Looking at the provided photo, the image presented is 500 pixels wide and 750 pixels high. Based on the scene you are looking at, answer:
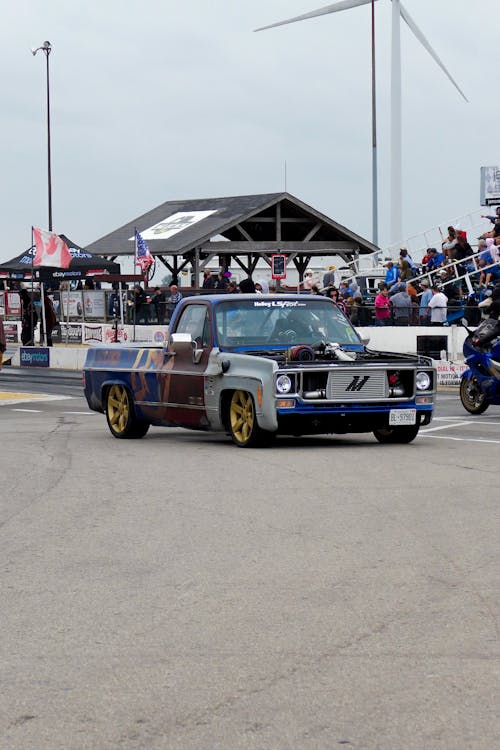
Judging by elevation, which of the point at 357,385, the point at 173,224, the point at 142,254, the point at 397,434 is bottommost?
the point at 397,434

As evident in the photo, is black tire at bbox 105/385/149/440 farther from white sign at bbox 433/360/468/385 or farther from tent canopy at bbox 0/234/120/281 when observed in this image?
tent canopy at bbox 0/234/120/281

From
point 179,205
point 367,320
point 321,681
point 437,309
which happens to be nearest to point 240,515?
point 321,681

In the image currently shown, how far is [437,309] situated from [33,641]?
2544 centimetres

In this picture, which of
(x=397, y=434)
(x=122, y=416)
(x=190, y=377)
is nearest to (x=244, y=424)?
(x=190, y=377)

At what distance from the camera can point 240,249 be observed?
54.8 meters

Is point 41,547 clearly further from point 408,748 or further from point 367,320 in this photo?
point 367,320

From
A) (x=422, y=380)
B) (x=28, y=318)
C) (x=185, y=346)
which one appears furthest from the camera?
(x=28, y=318)

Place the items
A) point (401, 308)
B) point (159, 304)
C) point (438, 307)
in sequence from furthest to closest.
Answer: point (159, 304) → point (401, 308) → point (438, 307)

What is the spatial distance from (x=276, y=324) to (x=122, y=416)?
227 cm

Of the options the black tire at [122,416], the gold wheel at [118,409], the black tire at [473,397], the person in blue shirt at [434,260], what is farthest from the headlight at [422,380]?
the person in blue shirt at [434,260]

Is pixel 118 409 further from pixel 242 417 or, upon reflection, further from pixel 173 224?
pixel 173 224

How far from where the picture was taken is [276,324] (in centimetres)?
1591

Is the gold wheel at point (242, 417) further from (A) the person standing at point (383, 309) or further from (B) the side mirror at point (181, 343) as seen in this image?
(A) the person standing at point (383, 309)

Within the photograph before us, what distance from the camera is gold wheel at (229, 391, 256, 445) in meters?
14.8
